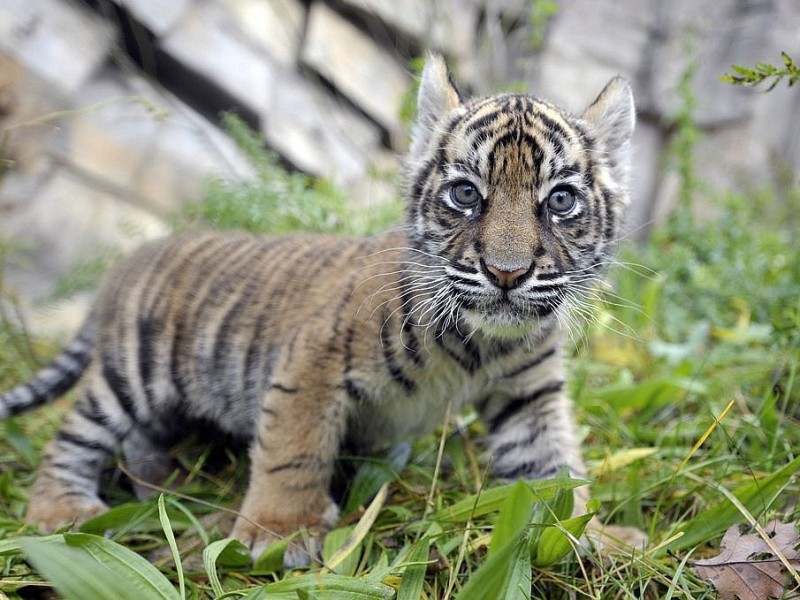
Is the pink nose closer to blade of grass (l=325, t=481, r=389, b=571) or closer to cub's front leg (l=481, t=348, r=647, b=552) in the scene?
cub's front leg (l=481, t=348, r=647, b=552)

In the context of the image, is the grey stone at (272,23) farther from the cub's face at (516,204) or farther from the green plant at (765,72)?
the green plant at (765,72)

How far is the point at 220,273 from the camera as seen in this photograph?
3.53 metres

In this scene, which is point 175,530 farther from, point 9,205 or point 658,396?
point 9,205

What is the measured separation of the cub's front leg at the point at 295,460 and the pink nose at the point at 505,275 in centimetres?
84

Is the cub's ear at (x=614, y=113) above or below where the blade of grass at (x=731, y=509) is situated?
above

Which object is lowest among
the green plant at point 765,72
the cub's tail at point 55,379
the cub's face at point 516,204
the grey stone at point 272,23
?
the cub's tail at point 55,379

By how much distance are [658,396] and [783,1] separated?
30.6 feet

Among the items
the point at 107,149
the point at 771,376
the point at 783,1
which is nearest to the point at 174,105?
the point at 107,149

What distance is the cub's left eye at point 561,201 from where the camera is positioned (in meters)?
2.49

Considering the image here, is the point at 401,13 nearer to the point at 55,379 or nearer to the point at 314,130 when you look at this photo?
the point at 314,130

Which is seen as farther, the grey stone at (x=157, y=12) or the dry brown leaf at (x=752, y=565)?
the grey stone at (x=157, y=12)

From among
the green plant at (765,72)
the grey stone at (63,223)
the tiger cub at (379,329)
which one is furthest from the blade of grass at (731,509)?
the grey stone at (63,223)

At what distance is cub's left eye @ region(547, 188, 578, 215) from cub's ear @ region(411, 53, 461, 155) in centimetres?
65

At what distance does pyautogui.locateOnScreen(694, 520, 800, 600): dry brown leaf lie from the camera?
6.70ft
